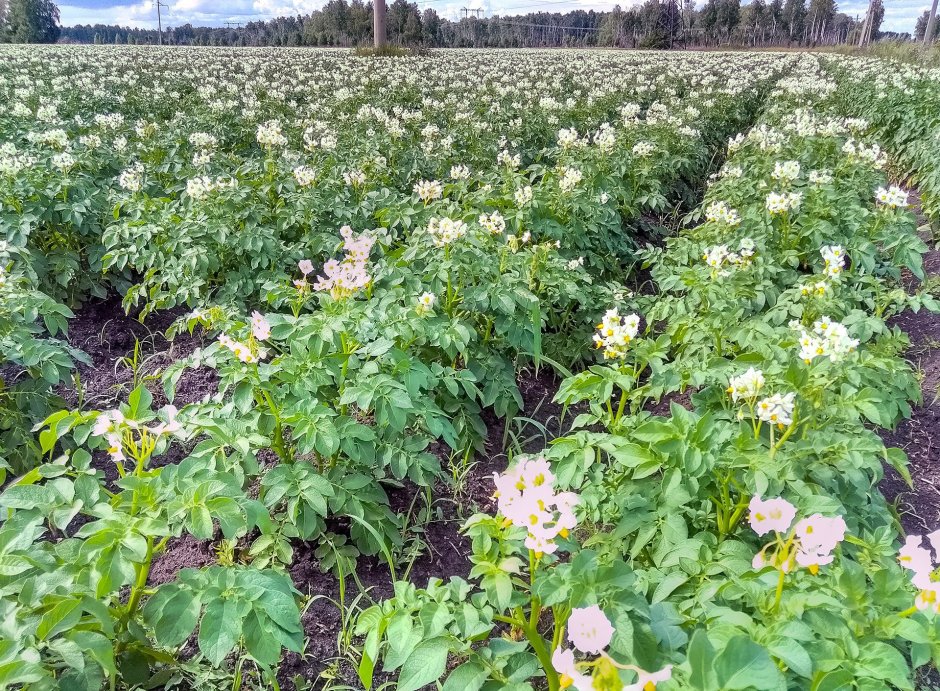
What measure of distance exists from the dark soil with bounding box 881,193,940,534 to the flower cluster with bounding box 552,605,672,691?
2152 millimetres

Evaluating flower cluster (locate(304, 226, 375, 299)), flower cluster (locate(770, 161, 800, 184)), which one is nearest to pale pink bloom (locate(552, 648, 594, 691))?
flower cluster (locate(304, 226, 375, 299))

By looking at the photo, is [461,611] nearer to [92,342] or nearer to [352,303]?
[352,303]

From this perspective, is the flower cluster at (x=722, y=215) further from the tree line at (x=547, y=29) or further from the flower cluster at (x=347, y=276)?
the tree line at (x=547, y=29)

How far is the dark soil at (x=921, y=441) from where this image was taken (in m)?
2.79

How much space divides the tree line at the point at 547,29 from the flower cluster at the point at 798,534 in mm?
32708

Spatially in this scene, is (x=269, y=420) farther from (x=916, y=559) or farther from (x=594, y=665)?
(x=916, y=559)

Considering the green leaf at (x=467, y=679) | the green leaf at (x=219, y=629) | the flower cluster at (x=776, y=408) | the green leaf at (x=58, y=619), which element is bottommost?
the green leaf at (x=467, y=679)

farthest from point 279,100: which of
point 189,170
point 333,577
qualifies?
point 333,577

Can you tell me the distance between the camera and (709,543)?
1.78m

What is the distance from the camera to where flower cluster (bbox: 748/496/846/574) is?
1.25 m

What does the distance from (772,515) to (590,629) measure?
20.7 inches

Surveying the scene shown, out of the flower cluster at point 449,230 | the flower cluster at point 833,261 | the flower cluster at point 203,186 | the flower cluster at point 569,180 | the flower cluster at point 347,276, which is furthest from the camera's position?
the flower cluster at point 569,180

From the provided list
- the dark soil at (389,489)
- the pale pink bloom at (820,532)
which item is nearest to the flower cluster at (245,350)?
the dark soil at (389,489)

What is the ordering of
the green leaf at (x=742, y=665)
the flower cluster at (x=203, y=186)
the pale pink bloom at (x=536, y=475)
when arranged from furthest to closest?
the flower cluster at (x=203, y=186)
the pale pink bloom at (x=536, y=475)
the green leaf at (x=742, y=665)
